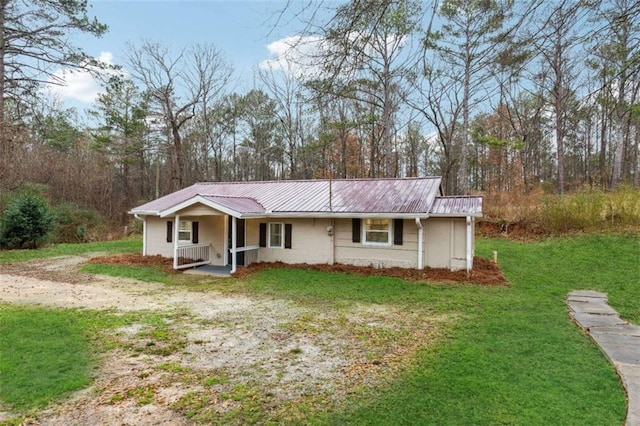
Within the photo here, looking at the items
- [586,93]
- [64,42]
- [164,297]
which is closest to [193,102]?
[64,42]

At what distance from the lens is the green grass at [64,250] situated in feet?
44.0

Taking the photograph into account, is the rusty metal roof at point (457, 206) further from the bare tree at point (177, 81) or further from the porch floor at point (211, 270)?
the bare tree at point (177, 81)

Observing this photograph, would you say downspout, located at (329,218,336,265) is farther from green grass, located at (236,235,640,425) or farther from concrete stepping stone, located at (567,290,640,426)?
concrete stepping stone, located at (567,290,640,426)

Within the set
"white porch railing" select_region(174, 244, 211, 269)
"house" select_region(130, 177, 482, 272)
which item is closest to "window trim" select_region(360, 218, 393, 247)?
"house" select_region(130, 177, 482, 272)

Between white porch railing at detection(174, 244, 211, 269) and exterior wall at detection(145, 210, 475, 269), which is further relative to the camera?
white porch railing at detection(174, 244, 211, 269)

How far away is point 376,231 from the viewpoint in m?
11.6

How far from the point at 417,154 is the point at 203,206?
74.4 ft

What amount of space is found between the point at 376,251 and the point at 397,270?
978mm

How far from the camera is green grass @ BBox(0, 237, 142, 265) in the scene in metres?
13.4

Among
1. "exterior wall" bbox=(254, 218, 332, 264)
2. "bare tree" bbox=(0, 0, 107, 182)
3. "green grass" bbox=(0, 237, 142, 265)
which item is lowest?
"green grass" bbox=(0, 237, 142, 265)

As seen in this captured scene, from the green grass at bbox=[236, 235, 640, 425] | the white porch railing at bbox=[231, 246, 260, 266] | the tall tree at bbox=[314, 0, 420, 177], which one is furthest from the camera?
the white porch railing at bbox=[231, 246, 260, 266]

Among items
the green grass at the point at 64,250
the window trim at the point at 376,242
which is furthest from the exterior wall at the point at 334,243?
the green grass at the point at 64,250

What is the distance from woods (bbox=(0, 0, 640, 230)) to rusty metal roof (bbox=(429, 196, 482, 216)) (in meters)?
3.08

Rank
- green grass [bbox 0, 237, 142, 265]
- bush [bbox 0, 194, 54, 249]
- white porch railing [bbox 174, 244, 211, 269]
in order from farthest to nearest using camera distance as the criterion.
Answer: bush [bbox 0, 194, 54, 249]
green grass [bbox 0, 237, 142, 265]
white porch railing [bbox 174, 244, 211, 269]
